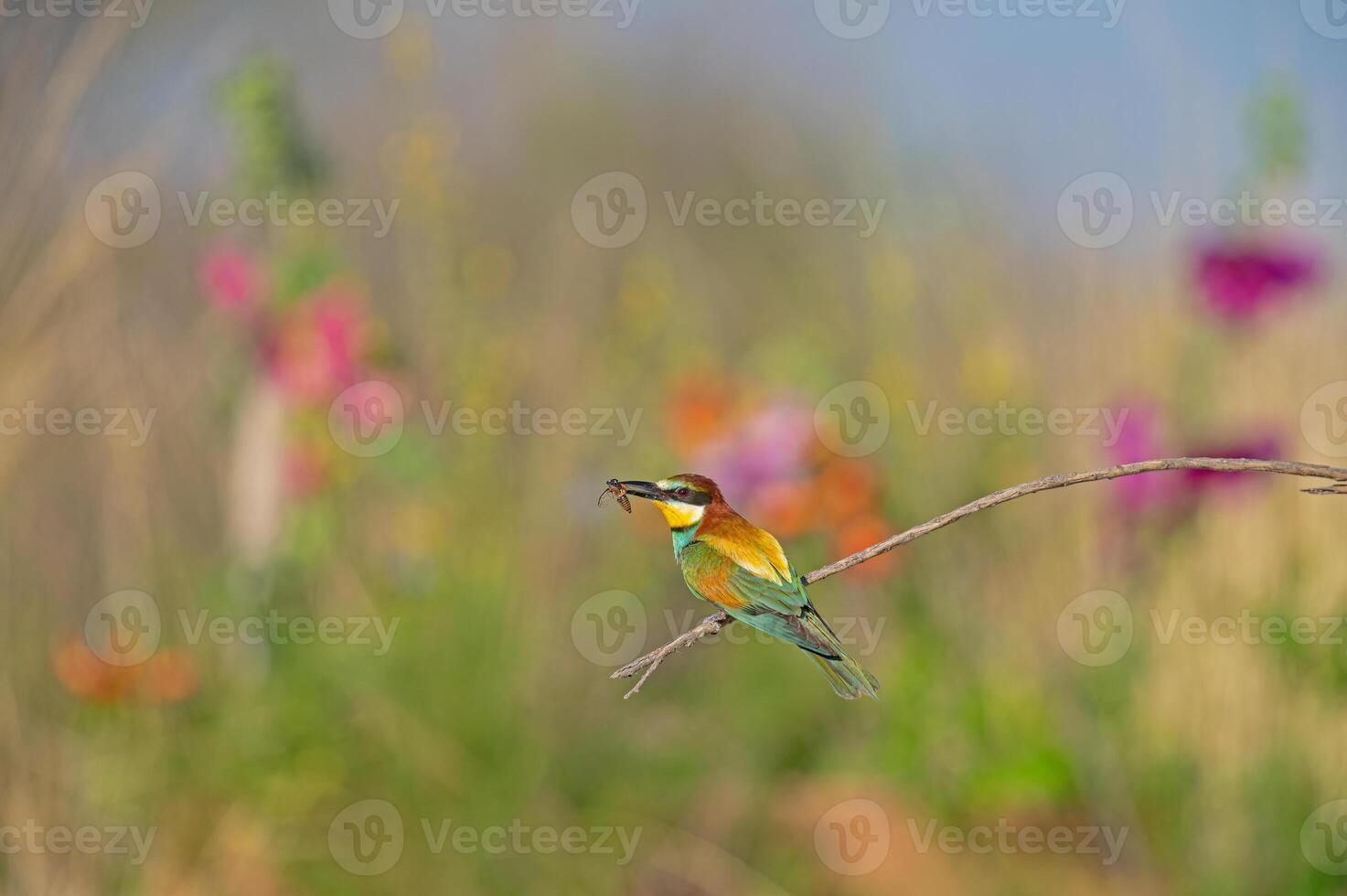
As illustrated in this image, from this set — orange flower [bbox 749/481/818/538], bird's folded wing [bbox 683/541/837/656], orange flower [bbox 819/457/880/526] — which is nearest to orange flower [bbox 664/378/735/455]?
orange flower [bbox 819/457/880/526]

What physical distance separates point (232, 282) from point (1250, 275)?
6.09 feet

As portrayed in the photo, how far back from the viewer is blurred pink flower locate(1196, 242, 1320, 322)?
2316mm

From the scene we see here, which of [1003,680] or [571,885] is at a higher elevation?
[1003,680]

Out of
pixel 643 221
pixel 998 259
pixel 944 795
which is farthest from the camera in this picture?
pixel 643 221

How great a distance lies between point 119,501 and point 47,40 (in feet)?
3.23

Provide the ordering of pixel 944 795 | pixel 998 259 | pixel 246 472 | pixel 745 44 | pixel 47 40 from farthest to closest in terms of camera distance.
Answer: pixel 745 44, pixel 998 259, pixel 246 472, pixel 944 795, pixel 47 40

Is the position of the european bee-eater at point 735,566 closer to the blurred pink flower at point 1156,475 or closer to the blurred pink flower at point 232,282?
the blurred pink flower at point 1156,475

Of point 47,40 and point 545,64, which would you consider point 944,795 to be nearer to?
point 47,40

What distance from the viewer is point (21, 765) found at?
2.56 meters

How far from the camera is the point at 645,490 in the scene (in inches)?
15.7

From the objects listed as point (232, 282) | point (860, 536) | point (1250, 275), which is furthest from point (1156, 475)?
point (232, 282)

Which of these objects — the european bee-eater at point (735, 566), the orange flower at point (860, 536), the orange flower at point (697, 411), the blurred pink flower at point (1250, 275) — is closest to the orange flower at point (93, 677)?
the orange flower at point (697, 411)

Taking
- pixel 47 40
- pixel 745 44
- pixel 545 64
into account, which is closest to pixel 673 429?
pixel 47 40

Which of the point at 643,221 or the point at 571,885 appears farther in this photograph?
the point at 643,221
